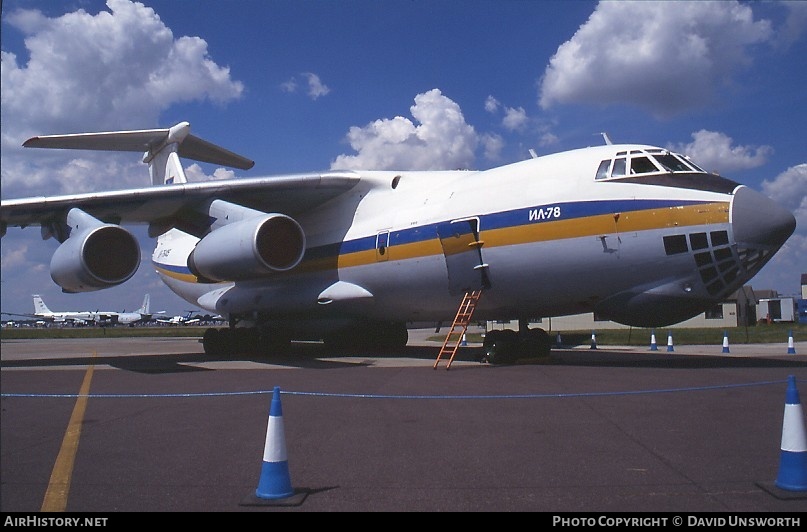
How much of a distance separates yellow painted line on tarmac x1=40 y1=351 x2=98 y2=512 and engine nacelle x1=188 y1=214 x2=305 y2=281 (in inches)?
233

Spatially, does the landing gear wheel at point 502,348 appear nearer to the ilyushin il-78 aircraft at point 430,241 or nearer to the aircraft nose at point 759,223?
the ilyushin il-78 aircraft at point 430,241

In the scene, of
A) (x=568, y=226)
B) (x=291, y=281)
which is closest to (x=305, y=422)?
(x=568, y=226)

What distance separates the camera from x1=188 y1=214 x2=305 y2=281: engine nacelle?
1347 cm

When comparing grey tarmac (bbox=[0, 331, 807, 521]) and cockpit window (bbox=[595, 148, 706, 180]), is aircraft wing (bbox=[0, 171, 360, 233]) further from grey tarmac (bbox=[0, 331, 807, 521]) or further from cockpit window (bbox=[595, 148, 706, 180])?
cockpit window (bbox=[595, 148, 706, 180])

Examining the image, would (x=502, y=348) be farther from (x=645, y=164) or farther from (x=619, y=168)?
(x=645, y=164)

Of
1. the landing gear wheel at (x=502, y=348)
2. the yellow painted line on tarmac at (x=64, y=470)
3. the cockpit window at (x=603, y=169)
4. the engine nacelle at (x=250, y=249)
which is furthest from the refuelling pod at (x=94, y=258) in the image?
the cockpit window at (x=603, y=169)

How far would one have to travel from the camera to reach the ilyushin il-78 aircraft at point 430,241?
408 inches

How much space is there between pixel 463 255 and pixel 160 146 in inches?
493

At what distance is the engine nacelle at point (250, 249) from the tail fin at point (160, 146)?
5.31m

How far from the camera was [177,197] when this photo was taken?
1580 centimetres

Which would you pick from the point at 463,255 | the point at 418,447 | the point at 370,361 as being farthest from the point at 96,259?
the point at 418,447

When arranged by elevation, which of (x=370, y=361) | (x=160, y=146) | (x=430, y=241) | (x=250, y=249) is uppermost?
(x=160, y=146)

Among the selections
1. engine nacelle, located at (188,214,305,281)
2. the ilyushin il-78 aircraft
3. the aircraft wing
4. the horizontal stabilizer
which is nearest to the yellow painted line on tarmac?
engine nacelle, located at (188,214,305,281)

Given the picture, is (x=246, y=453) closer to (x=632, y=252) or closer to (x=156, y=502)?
(x=156, y=502)
